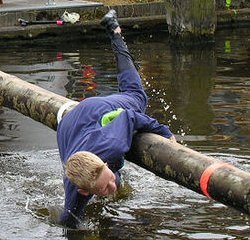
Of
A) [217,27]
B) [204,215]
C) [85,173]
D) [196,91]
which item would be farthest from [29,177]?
[217,27]

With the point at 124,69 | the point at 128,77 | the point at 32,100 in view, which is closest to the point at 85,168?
the point at 128,77

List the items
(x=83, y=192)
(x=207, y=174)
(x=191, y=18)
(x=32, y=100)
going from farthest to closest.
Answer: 1. (x=191, y=18)
2. (x=32, y=100)
3. (x=83, y=192)
4. (x=207, y=174)

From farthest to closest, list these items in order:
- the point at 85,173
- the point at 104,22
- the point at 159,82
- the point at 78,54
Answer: the point at 78,54 < the point at 159,82 < the point at 104,22 < the point at 85,173

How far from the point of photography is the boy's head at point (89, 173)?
5.08m

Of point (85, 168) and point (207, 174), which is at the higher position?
point (85, 168)

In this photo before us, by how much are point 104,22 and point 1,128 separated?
289cm

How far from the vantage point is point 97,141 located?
554cm

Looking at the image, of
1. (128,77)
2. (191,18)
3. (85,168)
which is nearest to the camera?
(85,168)

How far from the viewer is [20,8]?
647 inches

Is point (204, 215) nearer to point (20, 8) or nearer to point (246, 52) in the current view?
point (246, 52)

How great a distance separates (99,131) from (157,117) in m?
4.15

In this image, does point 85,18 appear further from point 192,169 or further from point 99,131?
point 192,169

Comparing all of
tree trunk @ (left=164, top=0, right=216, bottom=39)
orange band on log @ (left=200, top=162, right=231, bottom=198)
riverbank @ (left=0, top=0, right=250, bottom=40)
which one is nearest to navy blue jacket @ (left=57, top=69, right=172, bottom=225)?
orange band on log @ (left=200, top=162, right=231, bottom=198)

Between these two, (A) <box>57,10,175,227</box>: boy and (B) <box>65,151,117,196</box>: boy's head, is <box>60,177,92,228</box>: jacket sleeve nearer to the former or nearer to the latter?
(A) <box>57,10,175,227</box>: boy
